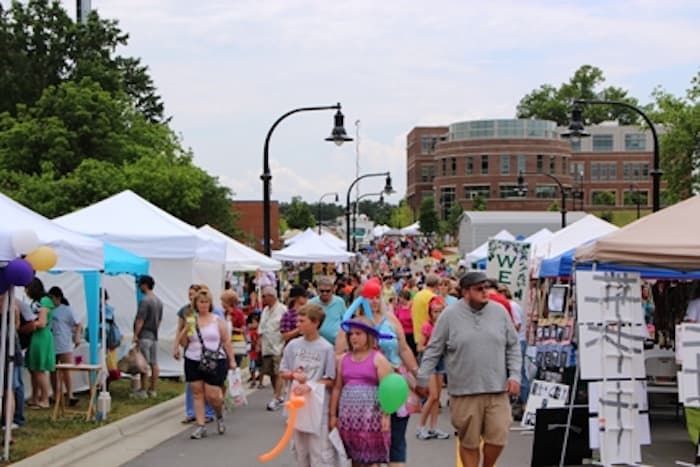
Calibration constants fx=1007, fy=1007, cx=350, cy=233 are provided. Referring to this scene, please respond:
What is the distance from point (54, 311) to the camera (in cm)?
1448

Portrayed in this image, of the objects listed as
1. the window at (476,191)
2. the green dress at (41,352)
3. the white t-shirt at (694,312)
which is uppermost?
the window at (476,191)

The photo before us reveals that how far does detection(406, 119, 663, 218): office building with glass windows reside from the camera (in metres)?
121

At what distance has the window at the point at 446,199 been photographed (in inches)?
5002

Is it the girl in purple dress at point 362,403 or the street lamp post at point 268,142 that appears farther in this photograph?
the street lamp post at point 268,142

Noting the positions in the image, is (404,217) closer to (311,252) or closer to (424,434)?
(311,252)

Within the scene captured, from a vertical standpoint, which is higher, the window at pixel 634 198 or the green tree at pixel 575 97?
the green tree at pixel 575 97

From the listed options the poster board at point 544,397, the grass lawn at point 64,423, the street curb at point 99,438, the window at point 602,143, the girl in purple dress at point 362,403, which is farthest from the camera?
the window at point 602,143

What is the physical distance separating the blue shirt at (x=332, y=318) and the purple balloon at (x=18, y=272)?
3963 millimetres

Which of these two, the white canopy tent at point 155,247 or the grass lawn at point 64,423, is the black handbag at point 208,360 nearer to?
the grass lawn at point 64,423

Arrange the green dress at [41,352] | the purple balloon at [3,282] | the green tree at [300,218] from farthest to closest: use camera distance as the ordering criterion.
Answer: the green tree at [300,218] < the green dress at [41,352] < the purple balloon at [3,282]

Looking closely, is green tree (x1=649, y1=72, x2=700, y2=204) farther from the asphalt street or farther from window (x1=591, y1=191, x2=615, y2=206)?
window (x1=591, y1=191, x2=615, y2=206)

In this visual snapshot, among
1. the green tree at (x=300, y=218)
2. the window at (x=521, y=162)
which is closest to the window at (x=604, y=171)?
the window at (x=521, y=162)

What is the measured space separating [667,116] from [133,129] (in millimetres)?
29204

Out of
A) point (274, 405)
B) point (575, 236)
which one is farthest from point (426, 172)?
point (274, 405)
